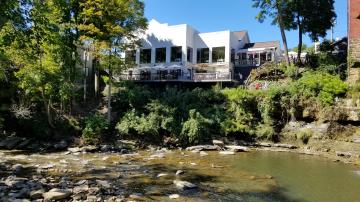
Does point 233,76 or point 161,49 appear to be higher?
point 161,49

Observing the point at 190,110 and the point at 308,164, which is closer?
the point at 308,164

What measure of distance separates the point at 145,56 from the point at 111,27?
42.5ft

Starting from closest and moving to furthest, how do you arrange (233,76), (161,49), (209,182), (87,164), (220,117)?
(209,182) < (87,164) < (220,117) < (233,76) < (161,49)

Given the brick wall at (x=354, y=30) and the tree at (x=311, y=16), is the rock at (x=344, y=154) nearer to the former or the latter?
the brick wall at (x=354, y=30)

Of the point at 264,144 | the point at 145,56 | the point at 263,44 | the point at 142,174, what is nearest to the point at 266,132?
the point at 264,144

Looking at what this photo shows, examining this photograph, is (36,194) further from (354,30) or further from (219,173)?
(354,30)

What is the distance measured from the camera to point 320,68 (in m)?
29.7

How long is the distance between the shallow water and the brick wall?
448 inches

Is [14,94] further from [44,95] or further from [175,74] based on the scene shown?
[175,74]

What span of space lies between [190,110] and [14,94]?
12.7 m

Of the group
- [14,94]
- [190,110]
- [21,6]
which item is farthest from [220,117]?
[21,6]

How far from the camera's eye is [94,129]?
79.7 ft

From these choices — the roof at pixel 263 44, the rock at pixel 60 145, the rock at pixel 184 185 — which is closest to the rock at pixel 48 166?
the rock at pixel 60 145

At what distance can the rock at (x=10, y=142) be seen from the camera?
72.3 ft
